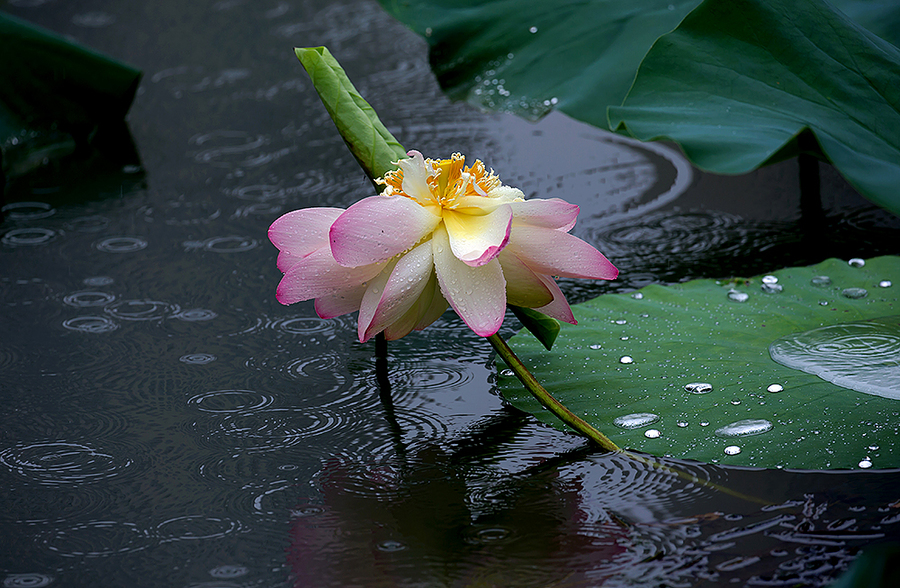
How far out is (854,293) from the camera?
87cm

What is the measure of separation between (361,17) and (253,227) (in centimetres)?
106

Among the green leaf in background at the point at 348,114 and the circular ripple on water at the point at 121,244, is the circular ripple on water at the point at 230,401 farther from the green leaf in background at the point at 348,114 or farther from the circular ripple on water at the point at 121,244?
the circular ripple on water at the point at 121,244

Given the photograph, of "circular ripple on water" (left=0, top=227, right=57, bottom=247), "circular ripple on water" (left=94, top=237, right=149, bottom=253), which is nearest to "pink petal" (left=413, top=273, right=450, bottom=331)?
"circular ripple on water" (left=94, top=237, right=149, bottom=253)

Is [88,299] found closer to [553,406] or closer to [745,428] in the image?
[553,406]

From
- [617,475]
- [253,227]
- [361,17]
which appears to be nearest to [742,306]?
[617,475]

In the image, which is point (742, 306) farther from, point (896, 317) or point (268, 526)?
point (268, 526)

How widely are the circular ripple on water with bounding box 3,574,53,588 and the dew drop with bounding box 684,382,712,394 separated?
51cm

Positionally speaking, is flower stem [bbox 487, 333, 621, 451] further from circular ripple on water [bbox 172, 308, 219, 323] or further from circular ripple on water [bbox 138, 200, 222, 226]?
circular ripple on water [bbox 138, 200, 222, 226]

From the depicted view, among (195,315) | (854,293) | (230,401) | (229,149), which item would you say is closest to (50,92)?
(229,149)

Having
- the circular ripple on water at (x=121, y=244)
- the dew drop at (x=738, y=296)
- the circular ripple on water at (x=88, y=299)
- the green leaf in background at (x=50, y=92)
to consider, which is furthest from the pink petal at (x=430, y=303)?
the green leaf in background at (x=50, y=92)

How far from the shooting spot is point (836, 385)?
0.72m

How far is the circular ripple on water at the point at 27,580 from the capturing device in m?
0.59

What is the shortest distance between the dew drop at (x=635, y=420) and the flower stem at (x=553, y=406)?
0.07ft

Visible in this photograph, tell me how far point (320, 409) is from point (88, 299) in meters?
0.40
